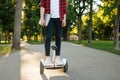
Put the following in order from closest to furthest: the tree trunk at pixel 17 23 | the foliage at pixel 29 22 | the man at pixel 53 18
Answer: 1. the man at pixel 53 18
2. the tree trunk at pixel 17 23
3. the foliage at pixel 29 22

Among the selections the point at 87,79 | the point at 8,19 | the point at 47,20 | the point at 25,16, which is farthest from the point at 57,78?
the point at 25,16

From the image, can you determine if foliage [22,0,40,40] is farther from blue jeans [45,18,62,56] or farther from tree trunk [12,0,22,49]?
blue jeans [45,18,62,56]

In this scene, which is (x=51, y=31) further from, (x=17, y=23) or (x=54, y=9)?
(x=17, y=23)

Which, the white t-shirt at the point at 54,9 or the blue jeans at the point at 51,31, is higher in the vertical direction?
the white t-shirt at the point at 54,9

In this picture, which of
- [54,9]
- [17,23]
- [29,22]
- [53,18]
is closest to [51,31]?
[53,18]

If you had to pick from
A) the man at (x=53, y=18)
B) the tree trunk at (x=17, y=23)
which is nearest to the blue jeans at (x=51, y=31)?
the man at (x=53, y=18)

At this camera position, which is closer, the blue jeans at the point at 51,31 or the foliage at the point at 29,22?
the blue jeans at the point at 51,31

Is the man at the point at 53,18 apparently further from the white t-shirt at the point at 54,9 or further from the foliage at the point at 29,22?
the foliage at the point at 29,22

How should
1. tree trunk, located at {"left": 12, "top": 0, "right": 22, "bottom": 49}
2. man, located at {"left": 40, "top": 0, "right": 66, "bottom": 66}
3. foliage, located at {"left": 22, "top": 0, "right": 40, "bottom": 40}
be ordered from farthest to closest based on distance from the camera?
1. foliage, located at {"left": 22, "top": 0, "right": 40, "bottom": 40}
2. tree trunk, located at {"left": 12, "top": 0, "right": 22, "bottom": 49}
3. man, located at {"left": 40, "top": 0, "right": 66, "bottom": 66}

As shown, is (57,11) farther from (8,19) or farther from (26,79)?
(8,19)

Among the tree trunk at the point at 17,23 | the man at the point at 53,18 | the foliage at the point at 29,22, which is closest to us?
the man at the point at 53,18

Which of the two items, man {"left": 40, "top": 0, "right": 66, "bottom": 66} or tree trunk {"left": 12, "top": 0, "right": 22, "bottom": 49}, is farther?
tree trunk {"left": 12, "top": 0, "right": 22, "bottom": 49}

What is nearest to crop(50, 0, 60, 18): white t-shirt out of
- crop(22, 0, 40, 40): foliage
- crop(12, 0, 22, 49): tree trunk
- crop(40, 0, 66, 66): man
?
crop(40, 0, 66, 66): man

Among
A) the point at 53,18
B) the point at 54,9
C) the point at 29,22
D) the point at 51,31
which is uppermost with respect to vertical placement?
the point at 29,22
